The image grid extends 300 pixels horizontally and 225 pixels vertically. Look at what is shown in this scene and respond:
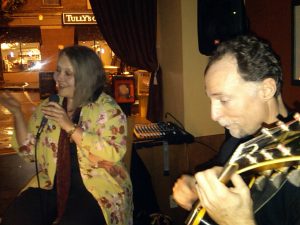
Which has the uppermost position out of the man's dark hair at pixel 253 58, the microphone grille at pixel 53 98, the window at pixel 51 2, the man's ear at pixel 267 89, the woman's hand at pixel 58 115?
the window at pixel 51 2

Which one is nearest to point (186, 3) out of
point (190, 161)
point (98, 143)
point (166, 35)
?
point (166, 35)

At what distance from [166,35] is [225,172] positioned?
262cm

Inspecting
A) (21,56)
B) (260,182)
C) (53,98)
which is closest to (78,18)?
(21,56)

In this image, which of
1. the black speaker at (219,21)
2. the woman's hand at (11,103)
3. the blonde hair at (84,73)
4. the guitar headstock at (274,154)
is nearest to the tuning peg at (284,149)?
the guitar headstock at (274,154)

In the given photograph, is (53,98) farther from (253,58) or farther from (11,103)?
(253,58)

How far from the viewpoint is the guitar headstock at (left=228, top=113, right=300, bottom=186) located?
2.56 feet

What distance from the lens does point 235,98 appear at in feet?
3.81

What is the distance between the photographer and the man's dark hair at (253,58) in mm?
1154

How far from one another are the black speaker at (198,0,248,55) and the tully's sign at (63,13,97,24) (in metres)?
9.34

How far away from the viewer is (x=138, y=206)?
→ 2.60 m

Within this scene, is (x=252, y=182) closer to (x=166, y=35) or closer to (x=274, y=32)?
(x=274, y=32)

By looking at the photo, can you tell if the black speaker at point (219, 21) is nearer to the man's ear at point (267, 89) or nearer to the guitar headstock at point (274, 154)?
the man's ear at point (267, 89)

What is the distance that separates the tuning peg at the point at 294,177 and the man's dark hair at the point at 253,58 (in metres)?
0.37

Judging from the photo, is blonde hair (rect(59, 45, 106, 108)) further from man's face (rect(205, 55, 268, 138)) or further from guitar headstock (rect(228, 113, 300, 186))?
guitar headstock (rect(228, 113, 300, 186))
